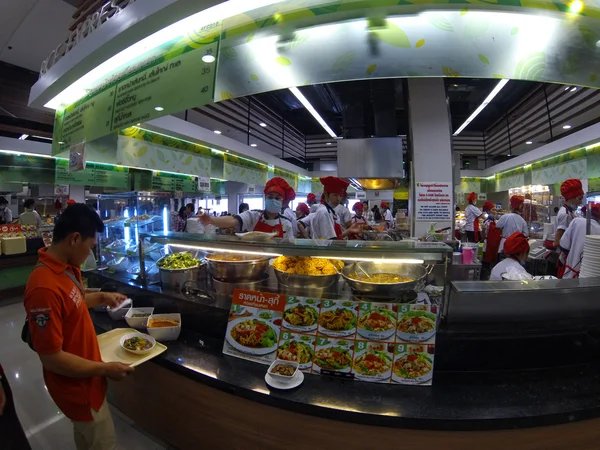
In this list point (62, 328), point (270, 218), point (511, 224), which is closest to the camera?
point (62, 328)

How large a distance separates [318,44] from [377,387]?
2.62 metres

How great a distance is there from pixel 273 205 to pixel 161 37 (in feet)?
6.48

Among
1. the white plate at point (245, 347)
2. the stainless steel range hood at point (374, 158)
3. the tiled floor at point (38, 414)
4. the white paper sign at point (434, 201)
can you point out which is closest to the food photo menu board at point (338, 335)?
the white plate at point (245, 347)

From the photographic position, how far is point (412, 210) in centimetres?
474

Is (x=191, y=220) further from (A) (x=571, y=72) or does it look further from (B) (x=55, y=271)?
(A) (x=571, y=72)

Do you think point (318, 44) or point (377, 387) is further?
point (318, 44)

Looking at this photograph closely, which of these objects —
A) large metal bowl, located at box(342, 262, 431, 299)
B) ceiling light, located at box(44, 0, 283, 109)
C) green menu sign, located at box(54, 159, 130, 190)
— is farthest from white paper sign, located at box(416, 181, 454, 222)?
green menu sign, located at box(54, 159, 130, 190)

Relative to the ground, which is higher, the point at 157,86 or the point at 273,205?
the point at 157,86

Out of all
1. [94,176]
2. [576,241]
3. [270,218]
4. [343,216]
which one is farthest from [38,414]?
[576,241]

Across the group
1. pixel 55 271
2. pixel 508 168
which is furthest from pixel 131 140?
pixel 508 168

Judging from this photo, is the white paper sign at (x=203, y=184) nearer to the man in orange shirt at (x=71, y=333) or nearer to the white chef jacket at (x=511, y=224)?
the man in orange shirt at (x=71, y=333)

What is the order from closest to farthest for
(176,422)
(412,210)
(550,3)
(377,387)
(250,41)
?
(377,387), (176,422), (550,3), (250,41), (412,210)

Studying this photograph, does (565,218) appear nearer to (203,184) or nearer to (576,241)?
(576,241)

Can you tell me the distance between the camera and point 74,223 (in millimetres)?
1466
